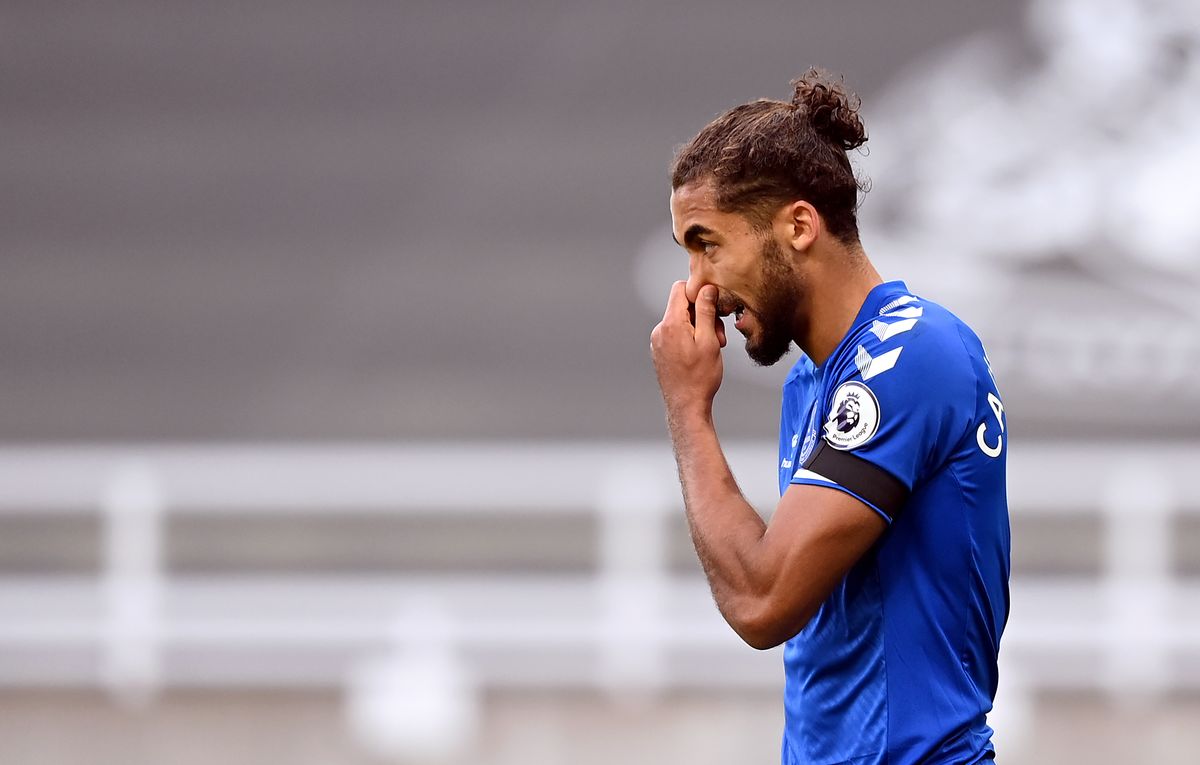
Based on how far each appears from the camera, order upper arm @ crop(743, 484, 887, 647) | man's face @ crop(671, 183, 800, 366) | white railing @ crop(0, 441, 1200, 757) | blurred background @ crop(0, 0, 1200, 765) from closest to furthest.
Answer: upper arm @ crop(743, 484, 887, 647) < man's face @ crop(671, 183, 800, 366) < white railing @ crop(0, 441, 1200, 757) < blurred background @ crop(0, 0, 1200, 765)

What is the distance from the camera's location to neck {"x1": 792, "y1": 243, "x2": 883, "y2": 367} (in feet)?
7.63

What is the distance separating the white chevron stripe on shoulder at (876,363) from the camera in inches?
84.4

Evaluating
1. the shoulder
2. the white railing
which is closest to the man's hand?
the shoulder

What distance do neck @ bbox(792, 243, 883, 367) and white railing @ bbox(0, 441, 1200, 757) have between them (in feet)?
17.4

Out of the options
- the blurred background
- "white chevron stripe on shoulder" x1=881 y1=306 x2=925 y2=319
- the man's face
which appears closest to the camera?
"white chevron stripe on shoulder" x1=881 y1=306 x2=925 y2=319

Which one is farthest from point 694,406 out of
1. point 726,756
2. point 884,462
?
point 726,756

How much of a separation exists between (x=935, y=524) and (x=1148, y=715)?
216 inches

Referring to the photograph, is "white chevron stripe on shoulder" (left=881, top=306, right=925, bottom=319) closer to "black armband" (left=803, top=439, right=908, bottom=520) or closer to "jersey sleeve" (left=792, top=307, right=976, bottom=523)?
"jersey sleeve" (left=792, top=307, right=976, bottom=523)

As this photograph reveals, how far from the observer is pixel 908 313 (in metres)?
2.21

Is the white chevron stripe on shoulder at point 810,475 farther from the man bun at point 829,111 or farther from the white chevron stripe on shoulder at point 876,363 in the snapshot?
the man bun at point 829,111

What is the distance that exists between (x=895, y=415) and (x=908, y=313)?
19 centimetres

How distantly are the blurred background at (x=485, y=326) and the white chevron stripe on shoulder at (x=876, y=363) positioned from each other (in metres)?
5.42

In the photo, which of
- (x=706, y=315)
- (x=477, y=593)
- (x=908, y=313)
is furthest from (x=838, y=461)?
(x=477, y=593)

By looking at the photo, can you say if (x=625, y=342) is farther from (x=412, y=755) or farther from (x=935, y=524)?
(x=935, y=524)
